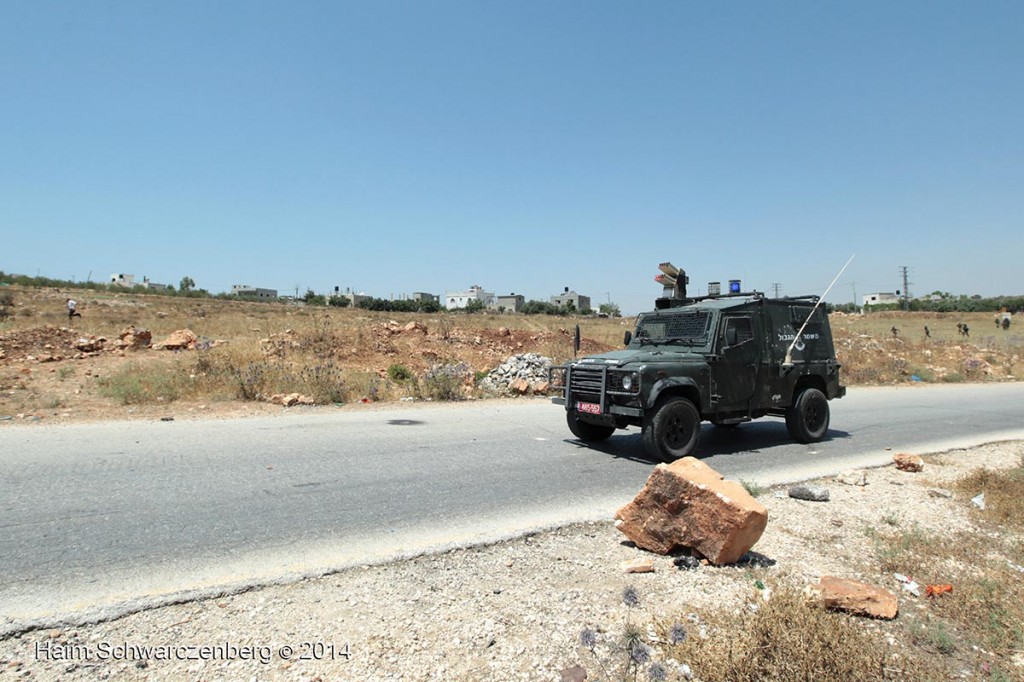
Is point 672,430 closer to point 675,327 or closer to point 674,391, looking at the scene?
point 674,391

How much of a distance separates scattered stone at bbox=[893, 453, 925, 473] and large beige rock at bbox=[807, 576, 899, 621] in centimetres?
486

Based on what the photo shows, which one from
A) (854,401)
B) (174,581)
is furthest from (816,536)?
(854,401)

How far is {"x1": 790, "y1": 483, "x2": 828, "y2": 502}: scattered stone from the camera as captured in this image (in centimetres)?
622

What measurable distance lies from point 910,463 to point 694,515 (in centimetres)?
516

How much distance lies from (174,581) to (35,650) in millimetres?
867

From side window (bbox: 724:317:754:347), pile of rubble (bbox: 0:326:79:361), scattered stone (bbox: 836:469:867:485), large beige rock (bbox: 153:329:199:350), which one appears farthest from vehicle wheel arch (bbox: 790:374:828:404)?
pile of rubble (bbox: 0:326:79:361)

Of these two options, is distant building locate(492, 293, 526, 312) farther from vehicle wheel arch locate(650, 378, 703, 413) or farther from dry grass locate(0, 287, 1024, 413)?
vehicle wheel arch locate(650, 378, 703, 413)

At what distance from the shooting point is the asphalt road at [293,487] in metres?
4.13

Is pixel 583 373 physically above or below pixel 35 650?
above

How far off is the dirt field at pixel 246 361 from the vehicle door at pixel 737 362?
7715mm

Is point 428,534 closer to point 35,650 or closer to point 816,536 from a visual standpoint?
point 35,650

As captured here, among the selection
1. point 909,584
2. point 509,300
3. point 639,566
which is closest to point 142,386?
point 639,566

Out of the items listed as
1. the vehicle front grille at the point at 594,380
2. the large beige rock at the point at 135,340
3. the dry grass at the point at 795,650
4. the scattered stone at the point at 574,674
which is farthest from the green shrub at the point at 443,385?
the scattered stone at the point at 574,674

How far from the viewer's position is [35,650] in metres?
3.13
